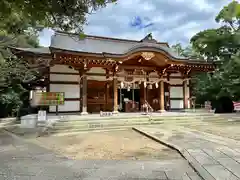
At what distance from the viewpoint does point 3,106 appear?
1295cm

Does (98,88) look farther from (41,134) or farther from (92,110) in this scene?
(41,134)

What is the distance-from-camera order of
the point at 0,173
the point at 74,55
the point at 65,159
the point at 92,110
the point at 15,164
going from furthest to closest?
the point at 92,110, the point at 74,55, the point at 65,159, the point at 15,164, the point at 0,173

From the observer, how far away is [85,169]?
346cm

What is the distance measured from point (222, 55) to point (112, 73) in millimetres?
9014

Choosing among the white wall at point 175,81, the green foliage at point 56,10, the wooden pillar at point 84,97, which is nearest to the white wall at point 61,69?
the wooden pillar at point 84,97

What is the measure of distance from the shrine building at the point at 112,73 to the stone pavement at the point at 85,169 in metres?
5.96

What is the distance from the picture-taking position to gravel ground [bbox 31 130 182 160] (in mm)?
4332

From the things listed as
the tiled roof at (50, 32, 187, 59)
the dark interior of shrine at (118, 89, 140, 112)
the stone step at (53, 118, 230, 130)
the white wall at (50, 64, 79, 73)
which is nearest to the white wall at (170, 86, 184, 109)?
the tiled roof at (50, 32, 187, 59)

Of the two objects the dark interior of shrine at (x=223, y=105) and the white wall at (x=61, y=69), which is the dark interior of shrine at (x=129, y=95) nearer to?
the white wall at (x=61, y=69)

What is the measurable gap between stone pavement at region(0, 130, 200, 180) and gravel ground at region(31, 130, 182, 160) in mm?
389

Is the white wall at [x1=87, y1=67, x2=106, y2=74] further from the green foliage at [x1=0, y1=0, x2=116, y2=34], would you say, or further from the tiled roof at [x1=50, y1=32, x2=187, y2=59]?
the green foliage at [x1=0, y1=0, x2=116, y2=34]

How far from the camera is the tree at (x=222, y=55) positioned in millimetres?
12226

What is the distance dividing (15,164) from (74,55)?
642 centimetres

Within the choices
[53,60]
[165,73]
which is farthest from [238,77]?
[53,60]
